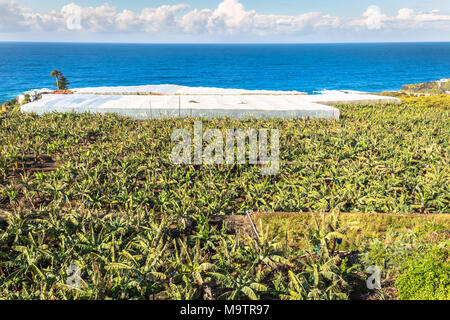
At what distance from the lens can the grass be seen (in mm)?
7258

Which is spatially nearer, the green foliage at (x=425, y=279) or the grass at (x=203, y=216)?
the green foliage at (x=425, y=279)

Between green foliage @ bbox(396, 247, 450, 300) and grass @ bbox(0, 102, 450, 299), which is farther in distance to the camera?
grass @ bbox(0, 102, 450, 299)

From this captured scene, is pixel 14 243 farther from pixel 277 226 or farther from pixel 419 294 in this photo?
pixel 419 294

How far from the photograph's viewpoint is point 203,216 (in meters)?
10.5

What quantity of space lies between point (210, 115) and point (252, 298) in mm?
23236

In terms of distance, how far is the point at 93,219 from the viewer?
31.5 feet

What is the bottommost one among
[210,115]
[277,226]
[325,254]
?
[277,226]

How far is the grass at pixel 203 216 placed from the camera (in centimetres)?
726

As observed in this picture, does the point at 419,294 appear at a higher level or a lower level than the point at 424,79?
lower

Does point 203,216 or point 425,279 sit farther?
point 203,216

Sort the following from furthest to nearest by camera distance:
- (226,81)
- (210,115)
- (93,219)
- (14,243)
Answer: (226,81)
(210,115)
(93,219)
(14,243)

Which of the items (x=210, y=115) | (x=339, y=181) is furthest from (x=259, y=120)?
(x=339, y=181)
